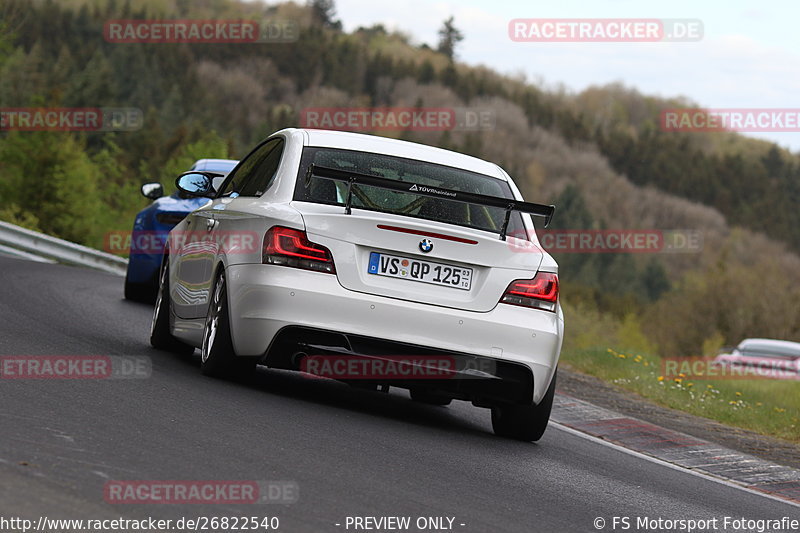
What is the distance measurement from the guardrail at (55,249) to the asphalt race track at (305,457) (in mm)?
10084

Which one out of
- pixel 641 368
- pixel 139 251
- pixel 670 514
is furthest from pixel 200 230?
pixel 641 368

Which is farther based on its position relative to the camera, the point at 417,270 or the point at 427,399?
the point at 427,399

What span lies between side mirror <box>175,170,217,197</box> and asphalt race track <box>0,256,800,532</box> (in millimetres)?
1202

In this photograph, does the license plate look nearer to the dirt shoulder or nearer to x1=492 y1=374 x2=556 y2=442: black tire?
x1=492 y1=374 x2=556 y2=442: black tire

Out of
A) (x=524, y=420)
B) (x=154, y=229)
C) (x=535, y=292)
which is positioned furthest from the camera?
(x=154, y=229)

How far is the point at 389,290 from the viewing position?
23.5 ft

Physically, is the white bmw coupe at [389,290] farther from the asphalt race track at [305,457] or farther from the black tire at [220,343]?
the asphalt race track at [305,457]

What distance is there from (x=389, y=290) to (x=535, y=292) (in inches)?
34.2

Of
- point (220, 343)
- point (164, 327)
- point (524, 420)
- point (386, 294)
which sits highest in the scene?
point (386, 294)

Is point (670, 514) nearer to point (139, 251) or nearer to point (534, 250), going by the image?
point (534, 250)

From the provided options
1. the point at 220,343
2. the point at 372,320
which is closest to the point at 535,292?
the point at 372,320

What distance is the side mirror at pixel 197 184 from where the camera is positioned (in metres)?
9.09

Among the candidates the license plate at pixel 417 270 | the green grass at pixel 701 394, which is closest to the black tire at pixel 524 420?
the license plate at pixel 417 270

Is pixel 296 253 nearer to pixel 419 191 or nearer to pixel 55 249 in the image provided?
pixel 419 191
